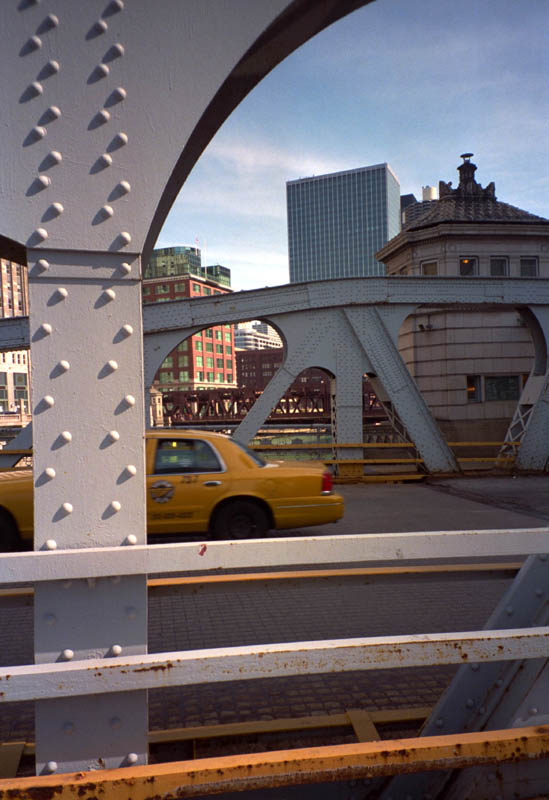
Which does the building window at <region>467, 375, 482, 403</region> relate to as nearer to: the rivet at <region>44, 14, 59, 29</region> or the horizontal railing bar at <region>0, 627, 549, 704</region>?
the horizontal railing bar at <region>0, 627, 549, 704</region>

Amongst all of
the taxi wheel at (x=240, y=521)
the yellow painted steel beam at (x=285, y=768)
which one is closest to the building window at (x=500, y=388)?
the taxi wheel at (x=240, y=521)

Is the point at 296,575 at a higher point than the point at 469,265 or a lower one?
lower

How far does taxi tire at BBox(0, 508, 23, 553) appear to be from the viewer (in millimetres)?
8734

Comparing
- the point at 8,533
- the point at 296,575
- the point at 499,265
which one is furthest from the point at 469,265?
the point at 296,575

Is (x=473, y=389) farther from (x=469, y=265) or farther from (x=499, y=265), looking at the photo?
(x=499, y=265)

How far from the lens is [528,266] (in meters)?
22.8

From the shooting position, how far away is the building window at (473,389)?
22344 mm

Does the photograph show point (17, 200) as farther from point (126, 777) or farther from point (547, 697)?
point (547, 697)

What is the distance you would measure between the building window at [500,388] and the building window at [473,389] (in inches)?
9.6

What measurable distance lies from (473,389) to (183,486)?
15.8 meters

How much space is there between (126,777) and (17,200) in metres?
2.22

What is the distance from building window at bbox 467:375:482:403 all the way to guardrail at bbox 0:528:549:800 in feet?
67.2

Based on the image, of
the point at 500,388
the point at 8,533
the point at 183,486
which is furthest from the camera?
the point at 500,388

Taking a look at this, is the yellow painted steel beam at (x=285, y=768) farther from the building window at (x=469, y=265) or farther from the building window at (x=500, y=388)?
the building window at (x=469, y=265)
